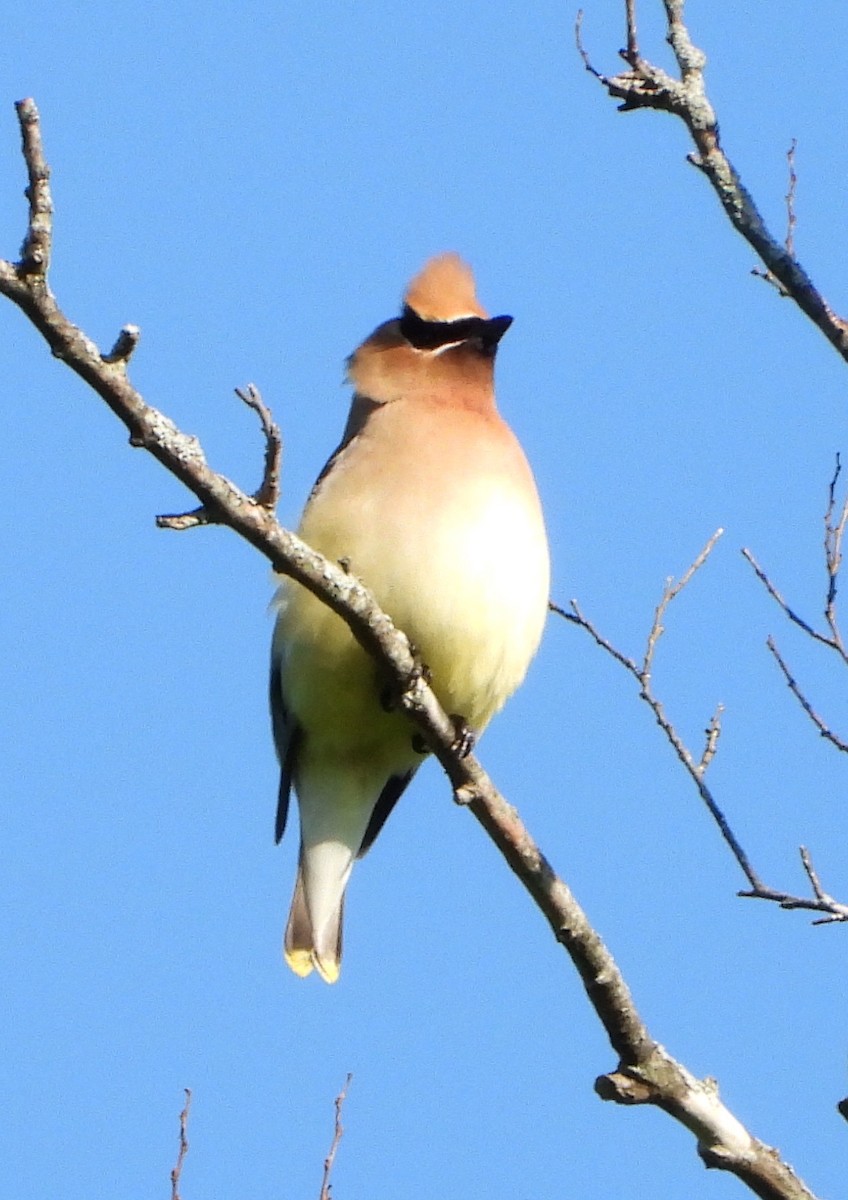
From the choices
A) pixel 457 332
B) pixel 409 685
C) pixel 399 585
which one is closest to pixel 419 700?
pixel 409 685

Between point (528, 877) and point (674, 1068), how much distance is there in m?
0.57

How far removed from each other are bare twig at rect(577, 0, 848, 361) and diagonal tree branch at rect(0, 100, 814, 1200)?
1.20m

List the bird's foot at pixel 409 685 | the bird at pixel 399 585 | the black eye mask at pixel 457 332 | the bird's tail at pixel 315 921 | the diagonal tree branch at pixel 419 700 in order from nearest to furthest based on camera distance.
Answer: the diagonal tree branch at pixel 419 700, the bird's foot at pixel 409 685, the bird at pixel 399 585, the bird's tail at pixel 315 921, the black eye mask at pixel 457 332

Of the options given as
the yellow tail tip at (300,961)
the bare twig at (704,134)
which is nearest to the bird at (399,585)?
the yellow tail tip at (300,961)

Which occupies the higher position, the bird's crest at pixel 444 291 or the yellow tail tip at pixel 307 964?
the bird's crest at pixel 444 291

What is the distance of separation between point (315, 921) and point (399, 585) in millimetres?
1399

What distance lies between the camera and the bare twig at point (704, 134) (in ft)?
14.6

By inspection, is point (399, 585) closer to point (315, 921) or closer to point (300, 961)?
point (315, 921)

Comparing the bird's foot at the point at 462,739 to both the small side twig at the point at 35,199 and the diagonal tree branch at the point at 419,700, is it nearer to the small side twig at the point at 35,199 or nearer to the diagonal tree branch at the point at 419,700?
the diagonal tree branch at the point at 419,700

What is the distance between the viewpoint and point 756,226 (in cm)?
457

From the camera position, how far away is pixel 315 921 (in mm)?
6359

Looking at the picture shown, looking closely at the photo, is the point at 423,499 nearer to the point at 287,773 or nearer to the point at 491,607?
the point at 491,607

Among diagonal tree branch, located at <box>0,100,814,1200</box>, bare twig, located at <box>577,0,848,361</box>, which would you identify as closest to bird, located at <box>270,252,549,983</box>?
diagonal tree branch, located at <box>0,100,814,1200</box>

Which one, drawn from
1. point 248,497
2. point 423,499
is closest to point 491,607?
point 423,499
